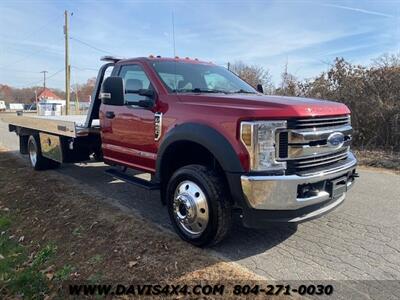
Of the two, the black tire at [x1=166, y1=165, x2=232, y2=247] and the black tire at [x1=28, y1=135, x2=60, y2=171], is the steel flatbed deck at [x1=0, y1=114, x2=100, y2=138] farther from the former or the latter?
the black tire at [x1=166, y1=165, x2=232, y2=247]

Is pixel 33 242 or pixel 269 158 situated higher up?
pixel 269 158

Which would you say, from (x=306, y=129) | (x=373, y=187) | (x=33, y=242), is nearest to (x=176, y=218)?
(x=306, y=129)

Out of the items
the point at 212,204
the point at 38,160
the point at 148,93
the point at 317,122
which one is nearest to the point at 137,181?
the point at 148,93

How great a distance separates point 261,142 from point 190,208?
3.52 feet

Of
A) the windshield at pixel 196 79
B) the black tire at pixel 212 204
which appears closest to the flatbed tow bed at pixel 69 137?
the windshield at pixel 196 79

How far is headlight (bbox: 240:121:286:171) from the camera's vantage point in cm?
325

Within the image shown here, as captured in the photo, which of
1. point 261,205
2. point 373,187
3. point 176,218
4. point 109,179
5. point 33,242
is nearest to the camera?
point 261,205

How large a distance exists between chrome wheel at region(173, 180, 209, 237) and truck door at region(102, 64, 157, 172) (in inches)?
31.8

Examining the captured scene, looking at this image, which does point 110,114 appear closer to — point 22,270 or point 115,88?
point 115,88

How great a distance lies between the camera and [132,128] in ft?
15.8

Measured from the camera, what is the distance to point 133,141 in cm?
487

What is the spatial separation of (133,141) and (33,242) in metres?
1.88

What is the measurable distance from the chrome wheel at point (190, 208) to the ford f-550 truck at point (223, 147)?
0.01m

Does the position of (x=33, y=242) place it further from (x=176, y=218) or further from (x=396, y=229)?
(x=396, y=229)
